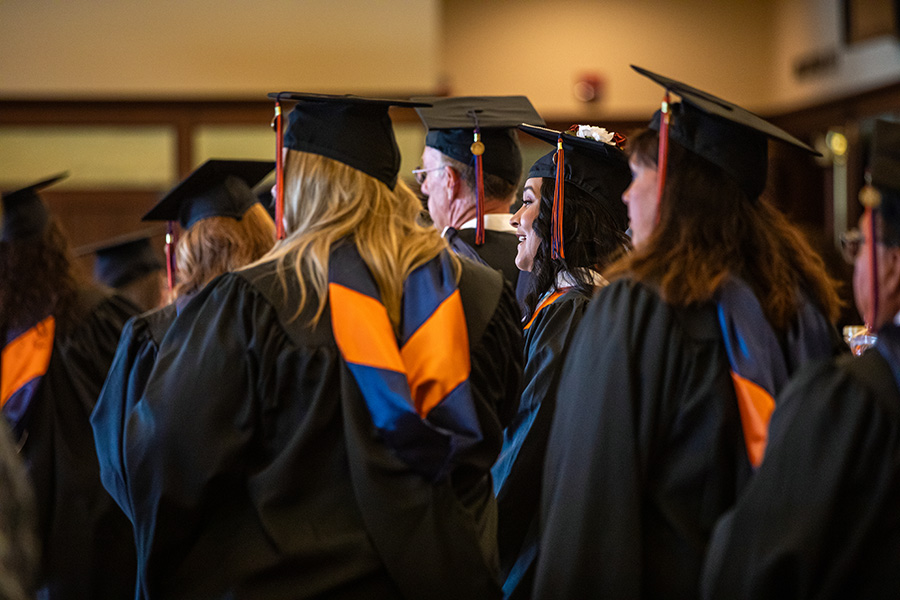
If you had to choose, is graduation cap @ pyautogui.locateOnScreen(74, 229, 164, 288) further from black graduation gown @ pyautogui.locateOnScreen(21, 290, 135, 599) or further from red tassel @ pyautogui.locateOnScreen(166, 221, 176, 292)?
red tassel @ pyautogui.locateOnScreen(166, 221, 176, 292)

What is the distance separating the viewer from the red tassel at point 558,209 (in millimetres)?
2541

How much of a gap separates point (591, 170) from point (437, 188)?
72 cm

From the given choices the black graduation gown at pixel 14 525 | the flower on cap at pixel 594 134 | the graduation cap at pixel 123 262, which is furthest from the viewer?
the graduation cap at pixel 123 262

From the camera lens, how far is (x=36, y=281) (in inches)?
137

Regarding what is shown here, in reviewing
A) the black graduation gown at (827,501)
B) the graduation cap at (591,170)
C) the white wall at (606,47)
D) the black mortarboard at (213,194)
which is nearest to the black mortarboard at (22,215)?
the black mortarboard at (213,194)

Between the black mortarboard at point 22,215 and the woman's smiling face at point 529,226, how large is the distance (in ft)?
6.50

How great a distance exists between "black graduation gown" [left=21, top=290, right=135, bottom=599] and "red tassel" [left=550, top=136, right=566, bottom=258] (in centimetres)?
198

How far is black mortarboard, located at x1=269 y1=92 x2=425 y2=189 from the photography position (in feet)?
6.79

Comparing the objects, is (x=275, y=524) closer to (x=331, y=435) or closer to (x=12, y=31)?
(x=331, y=435)

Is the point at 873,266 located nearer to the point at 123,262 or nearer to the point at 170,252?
the point at 170,252

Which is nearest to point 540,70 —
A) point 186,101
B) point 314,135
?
point 186,101

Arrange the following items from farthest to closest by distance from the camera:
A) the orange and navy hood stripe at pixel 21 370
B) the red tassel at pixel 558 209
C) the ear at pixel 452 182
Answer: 1. the orange and navy hood stripe at pixel 21 370
2. the ear at pixel 452 182
3. the red tassel at pixel 558 209

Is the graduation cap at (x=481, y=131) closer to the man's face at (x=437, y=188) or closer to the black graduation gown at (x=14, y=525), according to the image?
the man's face at (x=437, y=188)

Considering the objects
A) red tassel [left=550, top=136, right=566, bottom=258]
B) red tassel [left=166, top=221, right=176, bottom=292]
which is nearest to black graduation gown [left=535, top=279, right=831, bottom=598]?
red tassel [left=550, top=136, right=566, bottom=258]
